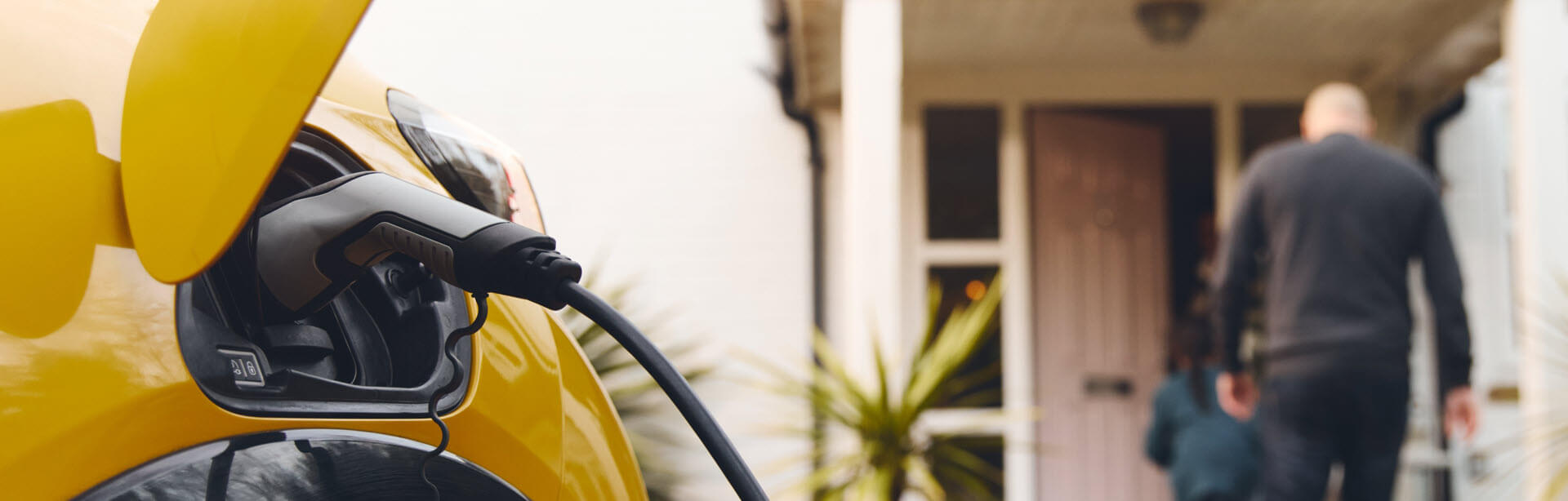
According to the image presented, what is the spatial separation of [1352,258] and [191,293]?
109 inches

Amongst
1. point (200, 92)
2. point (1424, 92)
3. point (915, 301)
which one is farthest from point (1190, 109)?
point (200, 92)

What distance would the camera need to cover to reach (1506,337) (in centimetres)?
494

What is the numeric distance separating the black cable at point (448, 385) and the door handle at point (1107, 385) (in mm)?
4847

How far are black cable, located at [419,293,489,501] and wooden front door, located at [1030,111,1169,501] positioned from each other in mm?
4689

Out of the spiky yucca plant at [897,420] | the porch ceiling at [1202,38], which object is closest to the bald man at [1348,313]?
the spiky yucca plant at [897,420]

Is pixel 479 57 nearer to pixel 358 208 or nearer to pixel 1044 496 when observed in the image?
pixel 1044 496

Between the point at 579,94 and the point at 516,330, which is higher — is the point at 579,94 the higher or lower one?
the higher one

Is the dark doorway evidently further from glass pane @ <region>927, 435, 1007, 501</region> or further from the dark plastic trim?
the dark plastic trim

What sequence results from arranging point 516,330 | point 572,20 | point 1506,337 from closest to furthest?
point 516,330
point 1506,337
point 572,20

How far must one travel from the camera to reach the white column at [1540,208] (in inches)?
140

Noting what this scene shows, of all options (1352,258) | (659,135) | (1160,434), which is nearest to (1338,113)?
(1352,258)

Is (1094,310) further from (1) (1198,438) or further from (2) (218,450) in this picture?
(2) (218,450)

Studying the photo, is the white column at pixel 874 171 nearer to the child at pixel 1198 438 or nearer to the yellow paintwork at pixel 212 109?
the child at pixel 1198 438

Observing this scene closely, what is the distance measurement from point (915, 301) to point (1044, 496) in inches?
41.4
